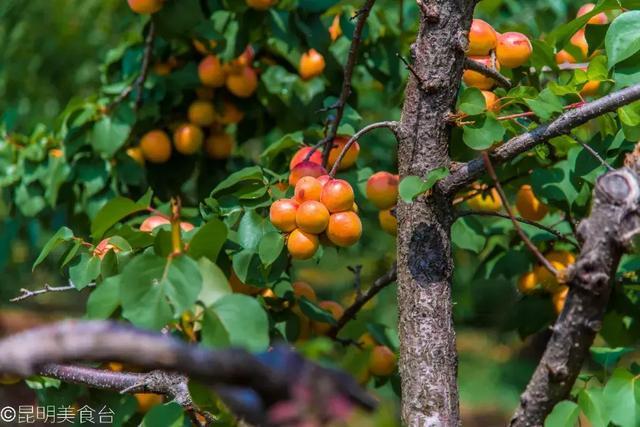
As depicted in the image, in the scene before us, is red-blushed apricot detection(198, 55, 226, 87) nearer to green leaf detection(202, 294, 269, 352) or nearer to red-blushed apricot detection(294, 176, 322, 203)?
red-blushed apricot detection(294, 176, 322, 203)

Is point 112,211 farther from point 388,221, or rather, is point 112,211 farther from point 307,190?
point 388,221

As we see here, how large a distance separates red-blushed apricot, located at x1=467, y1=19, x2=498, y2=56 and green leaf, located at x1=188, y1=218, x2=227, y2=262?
419mm

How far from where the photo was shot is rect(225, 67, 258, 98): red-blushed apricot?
1.47m

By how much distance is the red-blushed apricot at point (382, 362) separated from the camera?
117 cm

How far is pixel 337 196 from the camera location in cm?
88

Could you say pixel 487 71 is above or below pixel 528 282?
above

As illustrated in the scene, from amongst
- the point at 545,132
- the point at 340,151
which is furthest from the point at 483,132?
the point at 340,151

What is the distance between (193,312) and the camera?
0.68 meters

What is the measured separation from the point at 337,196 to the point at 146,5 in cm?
54

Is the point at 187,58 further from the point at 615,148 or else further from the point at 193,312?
the point at 193,312

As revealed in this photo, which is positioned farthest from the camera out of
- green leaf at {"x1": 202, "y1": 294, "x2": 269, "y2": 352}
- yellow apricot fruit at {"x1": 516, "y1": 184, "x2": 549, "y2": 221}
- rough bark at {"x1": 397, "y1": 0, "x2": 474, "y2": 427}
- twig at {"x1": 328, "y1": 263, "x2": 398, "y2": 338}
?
yellow apricot fruit at {"x1": 516, "y1": 184, "x2": 549, "y2": 221}

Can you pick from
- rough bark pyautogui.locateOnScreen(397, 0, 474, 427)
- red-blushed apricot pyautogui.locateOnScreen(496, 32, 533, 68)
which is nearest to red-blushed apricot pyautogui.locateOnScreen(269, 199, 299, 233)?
rough bark pyautogui.locateOnScreen(397, 0, 474, 427)

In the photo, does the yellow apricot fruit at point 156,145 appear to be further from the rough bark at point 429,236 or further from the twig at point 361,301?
the rough bark at point 429,236

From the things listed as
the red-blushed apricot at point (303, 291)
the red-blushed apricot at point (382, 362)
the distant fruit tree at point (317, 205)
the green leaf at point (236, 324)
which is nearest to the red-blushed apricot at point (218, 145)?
the distant fruit tree at point (317, 205)
